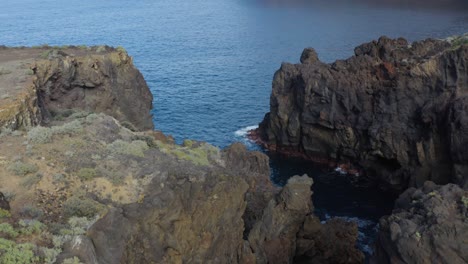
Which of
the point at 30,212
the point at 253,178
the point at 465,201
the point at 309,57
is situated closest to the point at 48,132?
the point at 30,212

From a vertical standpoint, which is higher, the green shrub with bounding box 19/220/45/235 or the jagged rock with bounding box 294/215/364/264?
the green shrub with bounding box 19/220/45/235

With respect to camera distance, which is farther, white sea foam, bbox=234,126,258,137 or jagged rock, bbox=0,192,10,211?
white sea foam, bbox=234,126,258,137

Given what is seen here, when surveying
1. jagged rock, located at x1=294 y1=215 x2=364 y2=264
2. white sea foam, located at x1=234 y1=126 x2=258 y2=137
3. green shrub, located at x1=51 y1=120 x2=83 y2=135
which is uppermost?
green shrub, located at x1=51 y1=120 x2=83 y2=135

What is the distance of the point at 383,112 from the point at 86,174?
48.4 m

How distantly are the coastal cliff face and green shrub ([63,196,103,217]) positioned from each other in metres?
42.1

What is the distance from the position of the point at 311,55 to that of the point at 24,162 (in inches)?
2297

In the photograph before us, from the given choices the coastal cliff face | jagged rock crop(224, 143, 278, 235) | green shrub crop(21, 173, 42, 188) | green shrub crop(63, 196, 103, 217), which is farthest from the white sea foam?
green shrub crop(63, 196, 103, 217)

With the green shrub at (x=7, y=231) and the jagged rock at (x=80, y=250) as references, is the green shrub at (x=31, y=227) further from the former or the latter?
the jagged rock at (x=80, y=250)

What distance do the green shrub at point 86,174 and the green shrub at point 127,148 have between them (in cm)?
263

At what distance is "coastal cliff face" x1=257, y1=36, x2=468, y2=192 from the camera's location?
55.8 metres

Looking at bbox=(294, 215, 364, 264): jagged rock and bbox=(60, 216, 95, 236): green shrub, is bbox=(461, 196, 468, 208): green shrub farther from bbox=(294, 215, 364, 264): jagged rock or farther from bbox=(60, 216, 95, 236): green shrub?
bbox=(60, 216, 95, 236): green shrub

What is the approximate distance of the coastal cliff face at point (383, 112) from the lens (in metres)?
55.8

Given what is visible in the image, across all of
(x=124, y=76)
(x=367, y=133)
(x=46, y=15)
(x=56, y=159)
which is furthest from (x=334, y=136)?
(x=46, y=15)

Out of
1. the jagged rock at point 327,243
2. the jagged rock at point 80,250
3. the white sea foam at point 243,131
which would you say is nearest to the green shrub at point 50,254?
the jagged rock at point 80,250
